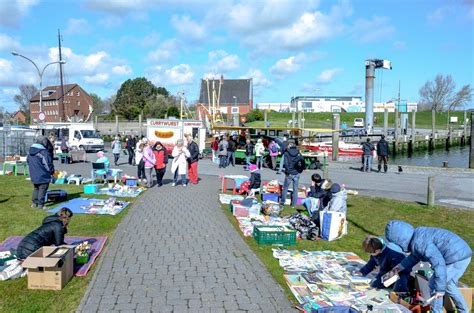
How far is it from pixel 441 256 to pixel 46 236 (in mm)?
6039

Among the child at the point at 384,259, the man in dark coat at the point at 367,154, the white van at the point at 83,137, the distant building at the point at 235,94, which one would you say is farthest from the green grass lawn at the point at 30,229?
the distant building at the point at 235,94

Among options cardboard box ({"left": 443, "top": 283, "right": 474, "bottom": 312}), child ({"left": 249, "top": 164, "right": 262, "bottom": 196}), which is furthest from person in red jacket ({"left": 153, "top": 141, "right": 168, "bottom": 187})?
cardboard box ({"left": 443, "top": 283, "right": 474, "bottom": 312})

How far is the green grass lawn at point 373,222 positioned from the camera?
8406mm

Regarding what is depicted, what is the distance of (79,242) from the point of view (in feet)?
29.8

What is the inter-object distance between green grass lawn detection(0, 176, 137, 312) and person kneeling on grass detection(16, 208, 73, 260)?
19.0 inches

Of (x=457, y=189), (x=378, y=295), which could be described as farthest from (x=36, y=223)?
(x=457, y=189)

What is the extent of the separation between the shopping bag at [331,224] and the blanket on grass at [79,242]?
4725 millimetres

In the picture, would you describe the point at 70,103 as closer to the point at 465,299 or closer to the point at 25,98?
the point at 25,98

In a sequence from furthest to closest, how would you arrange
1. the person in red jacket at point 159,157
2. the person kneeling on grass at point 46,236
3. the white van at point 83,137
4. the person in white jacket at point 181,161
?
the white van at point 83,137, the person in white jacket at point 181,161, the person in red jacket at point 159,157, the person kneeling on grass at point 46,236

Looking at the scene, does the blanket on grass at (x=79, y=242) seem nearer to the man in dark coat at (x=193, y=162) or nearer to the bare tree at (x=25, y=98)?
the man in dark coat at (x=193, y=162)

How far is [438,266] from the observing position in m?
5.51

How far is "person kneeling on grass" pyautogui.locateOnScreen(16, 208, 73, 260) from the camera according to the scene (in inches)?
285

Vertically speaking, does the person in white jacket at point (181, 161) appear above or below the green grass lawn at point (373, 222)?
above

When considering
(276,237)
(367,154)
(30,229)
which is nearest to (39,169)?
(30,229)
